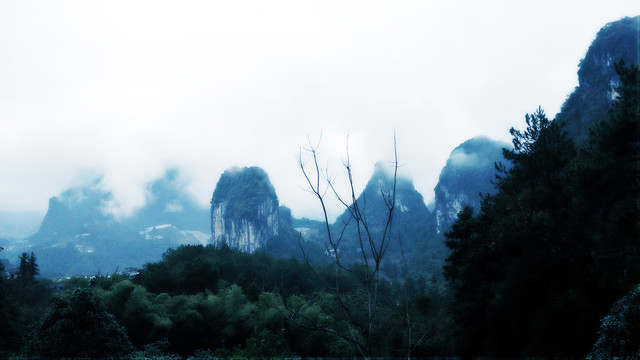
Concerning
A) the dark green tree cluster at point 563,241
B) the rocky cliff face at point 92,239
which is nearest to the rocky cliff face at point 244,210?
the rocky cliff face at point 92,239

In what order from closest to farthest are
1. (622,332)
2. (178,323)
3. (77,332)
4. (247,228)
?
(622,332) < (77,332) < (178,323) < (247,228)

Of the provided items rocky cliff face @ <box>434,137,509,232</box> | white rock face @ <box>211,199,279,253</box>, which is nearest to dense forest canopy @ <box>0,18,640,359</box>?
white rock face @ <box>211,199,279,253</box>

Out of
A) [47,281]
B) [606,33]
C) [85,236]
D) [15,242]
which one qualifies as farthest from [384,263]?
[15,242]

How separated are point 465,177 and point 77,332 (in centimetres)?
10082

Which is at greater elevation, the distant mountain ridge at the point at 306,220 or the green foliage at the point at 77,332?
the distant mountain ridge at the point at 306,220

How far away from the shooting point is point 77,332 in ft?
37.2

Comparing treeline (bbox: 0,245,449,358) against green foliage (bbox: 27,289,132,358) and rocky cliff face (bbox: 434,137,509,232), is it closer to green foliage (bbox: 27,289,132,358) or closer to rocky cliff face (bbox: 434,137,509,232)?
green foliage (bbox: 27,289,132,358)

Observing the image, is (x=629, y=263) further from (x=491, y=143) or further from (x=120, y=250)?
(x=120, y=250)

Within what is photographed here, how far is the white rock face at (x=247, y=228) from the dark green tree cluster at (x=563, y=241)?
266ft

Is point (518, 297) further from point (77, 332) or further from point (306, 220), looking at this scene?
point (306, 220)

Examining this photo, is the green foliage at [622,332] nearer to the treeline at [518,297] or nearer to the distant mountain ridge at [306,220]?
the treeline at [518,297]

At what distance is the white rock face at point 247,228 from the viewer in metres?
92.9

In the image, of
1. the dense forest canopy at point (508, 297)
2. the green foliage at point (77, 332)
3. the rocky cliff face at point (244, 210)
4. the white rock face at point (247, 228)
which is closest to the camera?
the dense forest canopy at point (508, 297)

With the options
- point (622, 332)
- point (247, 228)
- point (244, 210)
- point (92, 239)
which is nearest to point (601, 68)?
point (622, 332)
